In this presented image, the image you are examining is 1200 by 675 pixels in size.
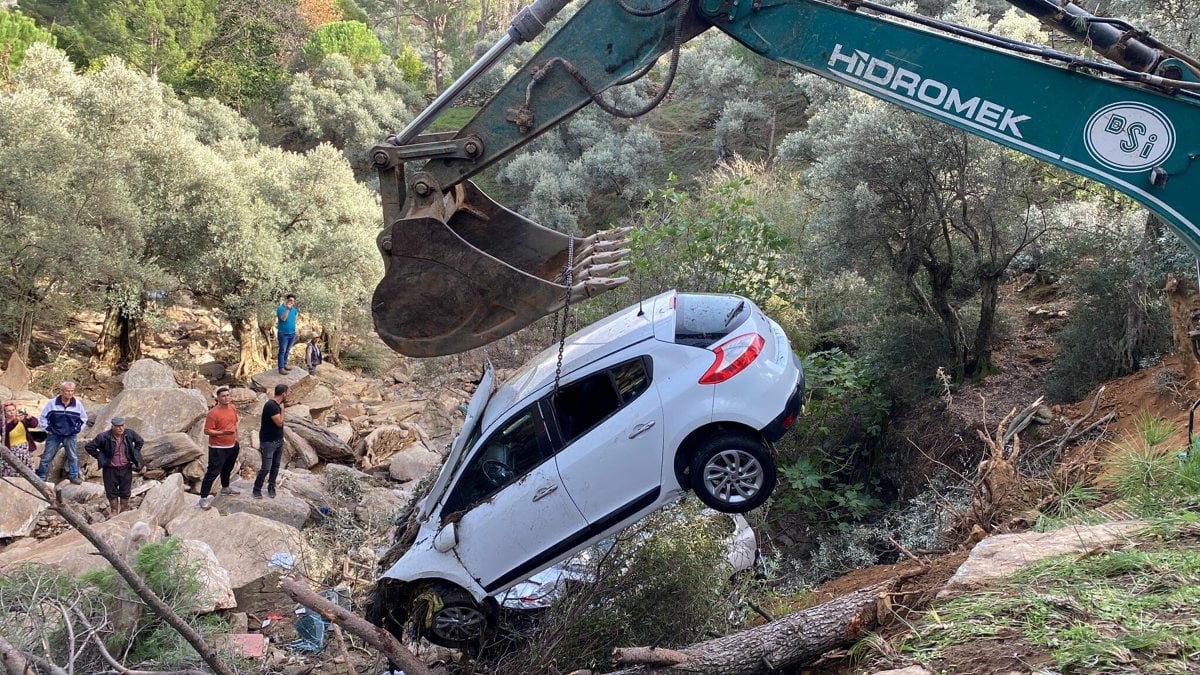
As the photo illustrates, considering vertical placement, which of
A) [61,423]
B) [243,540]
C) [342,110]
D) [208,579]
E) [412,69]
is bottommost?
[61,423]

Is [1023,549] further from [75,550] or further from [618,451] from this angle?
[75,550]

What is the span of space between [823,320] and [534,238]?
907cm

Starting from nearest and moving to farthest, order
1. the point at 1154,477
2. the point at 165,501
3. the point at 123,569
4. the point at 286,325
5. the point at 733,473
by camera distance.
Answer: the point at 123,569, the point at 1154,477, the point at 733,473, the point at 165,501, the point at 286,325

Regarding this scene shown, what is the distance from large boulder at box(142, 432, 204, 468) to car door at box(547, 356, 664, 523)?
931cm

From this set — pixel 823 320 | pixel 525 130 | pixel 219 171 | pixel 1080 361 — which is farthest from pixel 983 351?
pixel 219 171

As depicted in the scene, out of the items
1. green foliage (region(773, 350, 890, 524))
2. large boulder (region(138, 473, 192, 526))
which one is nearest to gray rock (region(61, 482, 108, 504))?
large boulder (region(138, 473, 192, 526))

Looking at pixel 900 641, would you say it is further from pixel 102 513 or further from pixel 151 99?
pixel 151 99

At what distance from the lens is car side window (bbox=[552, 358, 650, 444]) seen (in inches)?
260

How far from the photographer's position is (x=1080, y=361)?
11.3 m

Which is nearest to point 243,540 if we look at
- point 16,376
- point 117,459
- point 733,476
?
point 117,459

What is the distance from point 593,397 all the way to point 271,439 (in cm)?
657

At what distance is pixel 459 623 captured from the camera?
7043mm

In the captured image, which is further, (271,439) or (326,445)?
(326,445)

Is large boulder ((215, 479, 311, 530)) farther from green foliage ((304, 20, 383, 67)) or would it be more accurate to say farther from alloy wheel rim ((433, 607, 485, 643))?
green foliage ((304, 20, 383, 67))
